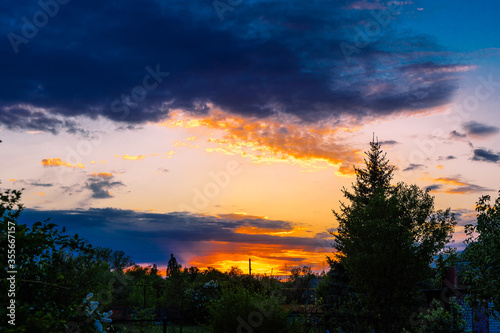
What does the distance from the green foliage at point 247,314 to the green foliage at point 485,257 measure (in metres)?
7.46

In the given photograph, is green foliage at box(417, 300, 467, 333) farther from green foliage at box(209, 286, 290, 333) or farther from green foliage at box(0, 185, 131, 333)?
green foliage at box(0, 185, 131, 333)

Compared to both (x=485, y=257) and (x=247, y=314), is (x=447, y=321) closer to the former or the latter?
(x=485, y=257)

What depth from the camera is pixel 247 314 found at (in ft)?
50.4

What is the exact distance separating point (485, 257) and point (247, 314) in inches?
356

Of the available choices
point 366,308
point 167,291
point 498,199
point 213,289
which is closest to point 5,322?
point 498,199

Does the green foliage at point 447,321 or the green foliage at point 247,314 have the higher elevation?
the green foliage at point 247,314

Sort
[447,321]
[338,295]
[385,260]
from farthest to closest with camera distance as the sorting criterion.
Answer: [338,295] < [385,260] < [447,321]

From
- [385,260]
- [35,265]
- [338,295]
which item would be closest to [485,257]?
[385,260]

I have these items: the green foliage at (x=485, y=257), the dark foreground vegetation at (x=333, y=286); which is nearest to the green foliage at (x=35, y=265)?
the dark foreground vegetation at (x=333, y=286)

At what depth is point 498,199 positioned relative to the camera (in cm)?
1692

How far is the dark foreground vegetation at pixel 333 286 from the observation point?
22.4ft

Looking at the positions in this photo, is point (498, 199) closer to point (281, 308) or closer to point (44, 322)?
point (281, 308)

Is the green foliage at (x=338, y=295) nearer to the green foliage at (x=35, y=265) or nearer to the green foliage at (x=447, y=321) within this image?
the green foliage at (x=447, y=321)

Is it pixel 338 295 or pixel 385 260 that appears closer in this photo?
pixel 385 260
